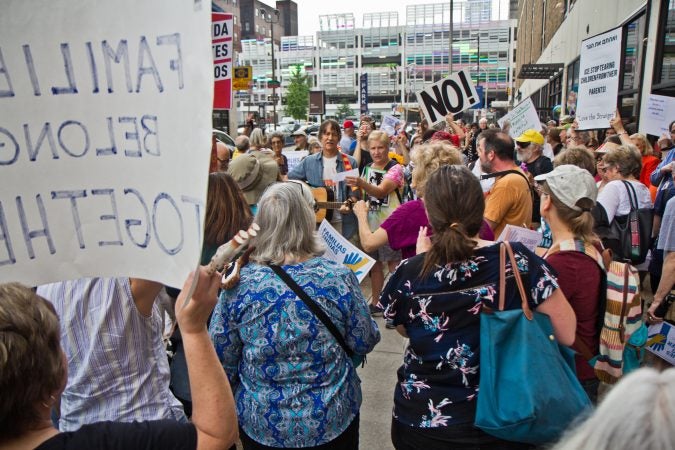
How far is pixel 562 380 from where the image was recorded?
1990 millimetres

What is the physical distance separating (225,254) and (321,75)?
11254 centimetres

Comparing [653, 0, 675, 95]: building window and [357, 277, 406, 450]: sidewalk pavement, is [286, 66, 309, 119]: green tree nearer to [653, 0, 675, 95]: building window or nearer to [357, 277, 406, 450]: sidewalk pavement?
[653, 0, 675, 95]: building window

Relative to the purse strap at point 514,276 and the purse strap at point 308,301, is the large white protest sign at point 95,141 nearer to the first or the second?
the purse strap at point 308,301

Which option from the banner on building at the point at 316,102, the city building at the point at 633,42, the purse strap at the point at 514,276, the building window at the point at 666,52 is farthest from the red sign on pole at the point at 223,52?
the banner on building at the point at 316,102

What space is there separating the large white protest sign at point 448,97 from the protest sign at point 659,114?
2396mm

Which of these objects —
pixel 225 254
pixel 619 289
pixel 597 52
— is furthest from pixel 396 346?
pixel 597 52

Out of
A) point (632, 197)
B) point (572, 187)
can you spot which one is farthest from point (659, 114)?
point (572, 187)

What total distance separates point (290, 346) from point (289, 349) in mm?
13

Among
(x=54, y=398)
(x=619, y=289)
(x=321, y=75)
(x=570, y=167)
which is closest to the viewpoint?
(x=54, y=398)

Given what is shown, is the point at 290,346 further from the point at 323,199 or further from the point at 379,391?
the point at 323,199

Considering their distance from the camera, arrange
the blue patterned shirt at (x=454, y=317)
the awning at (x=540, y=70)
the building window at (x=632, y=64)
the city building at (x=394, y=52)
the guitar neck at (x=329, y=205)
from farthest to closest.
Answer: the city building at (x=394, y=52) < the awning at (x=540, y=70) < the building window at (x=632, y=64) < the guitar neck at (x=329, y=205) < the blue patterned shirt at (x=454, y=317)

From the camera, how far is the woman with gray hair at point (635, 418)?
0.90m

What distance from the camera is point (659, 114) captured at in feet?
21.1

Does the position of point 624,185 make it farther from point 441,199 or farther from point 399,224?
point 441,199
